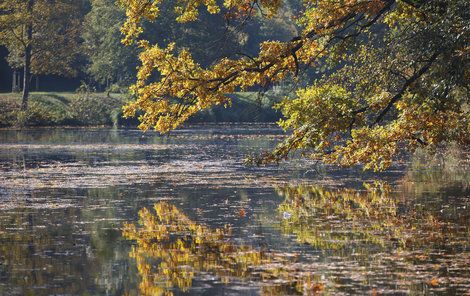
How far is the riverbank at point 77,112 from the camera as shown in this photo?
231 ft

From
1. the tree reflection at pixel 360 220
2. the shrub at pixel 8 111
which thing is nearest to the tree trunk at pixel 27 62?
the shrub at pixel 8 111

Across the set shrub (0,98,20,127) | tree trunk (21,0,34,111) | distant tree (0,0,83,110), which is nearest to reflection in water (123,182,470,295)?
shrub (0,98,20,127)

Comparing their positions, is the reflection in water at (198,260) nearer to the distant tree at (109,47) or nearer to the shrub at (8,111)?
the shrub at (8,111)

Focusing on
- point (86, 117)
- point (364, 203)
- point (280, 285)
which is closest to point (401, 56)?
point (364, 203)

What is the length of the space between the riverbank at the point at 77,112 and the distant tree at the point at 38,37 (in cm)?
141

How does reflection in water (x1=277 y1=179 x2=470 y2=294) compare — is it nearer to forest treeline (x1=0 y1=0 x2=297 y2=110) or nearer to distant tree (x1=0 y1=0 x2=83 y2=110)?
forest treeline (x1=0 y1=0 x2=297 y2=110)

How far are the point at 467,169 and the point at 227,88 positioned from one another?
1542 cm

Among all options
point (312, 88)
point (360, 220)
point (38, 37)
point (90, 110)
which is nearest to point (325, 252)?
point (360, 220)

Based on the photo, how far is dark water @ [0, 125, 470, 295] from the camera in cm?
1477

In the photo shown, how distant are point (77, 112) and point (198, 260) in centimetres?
5930

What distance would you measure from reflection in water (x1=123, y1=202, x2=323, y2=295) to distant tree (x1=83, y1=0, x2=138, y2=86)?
63.3 meters

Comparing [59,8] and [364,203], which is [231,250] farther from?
[59,8]

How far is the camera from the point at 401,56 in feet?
111

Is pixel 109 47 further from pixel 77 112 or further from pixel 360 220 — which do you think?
pixel 360 220
